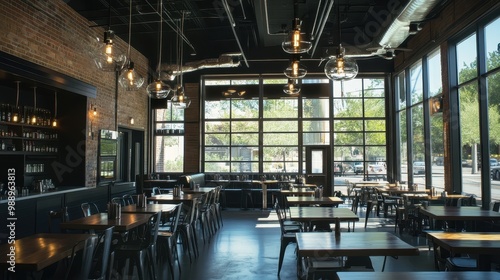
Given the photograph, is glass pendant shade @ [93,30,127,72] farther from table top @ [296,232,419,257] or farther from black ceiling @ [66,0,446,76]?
table top @ [296,232,419,257]

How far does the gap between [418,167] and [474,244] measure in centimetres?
815

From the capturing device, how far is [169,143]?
12938 millimetres

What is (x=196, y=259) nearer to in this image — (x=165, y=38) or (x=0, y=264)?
(x=0, y=264)

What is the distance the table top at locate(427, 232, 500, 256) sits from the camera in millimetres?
3115

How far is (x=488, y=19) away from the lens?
23.7 ft

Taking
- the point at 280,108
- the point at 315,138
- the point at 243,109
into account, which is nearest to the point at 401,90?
the point at 315,138

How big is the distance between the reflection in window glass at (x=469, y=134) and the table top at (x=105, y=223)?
20.8 feet

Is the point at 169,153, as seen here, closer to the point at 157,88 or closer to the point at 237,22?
the point at 237,22

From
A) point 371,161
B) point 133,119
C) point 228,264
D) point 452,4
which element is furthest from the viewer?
point 371,161

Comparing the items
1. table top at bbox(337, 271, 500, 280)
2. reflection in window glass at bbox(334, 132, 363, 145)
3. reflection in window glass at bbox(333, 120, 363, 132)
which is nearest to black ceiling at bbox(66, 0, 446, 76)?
reflection in window glass at bbox(333, 120, 363, 132)

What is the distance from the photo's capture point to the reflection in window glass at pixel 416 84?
1064cm

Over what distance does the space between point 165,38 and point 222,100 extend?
9.09ft

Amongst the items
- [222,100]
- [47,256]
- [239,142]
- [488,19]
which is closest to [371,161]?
[239,142]

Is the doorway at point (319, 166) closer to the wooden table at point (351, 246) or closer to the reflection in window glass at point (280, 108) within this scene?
the reflection in window glass at point (280, 108)
